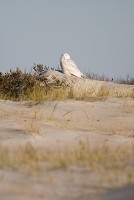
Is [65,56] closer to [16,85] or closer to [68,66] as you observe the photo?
[68,66]

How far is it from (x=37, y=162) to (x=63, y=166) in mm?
223

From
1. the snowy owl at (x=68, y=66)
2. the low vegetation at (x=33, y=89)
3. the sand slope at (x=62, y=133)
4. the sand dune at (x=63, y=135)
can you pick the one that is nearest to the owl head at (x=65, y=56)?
the snowy owl at (x=68, y=66)

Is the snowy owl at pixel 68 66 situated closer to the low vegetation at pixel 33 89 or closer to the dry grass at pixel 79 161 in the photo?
the low vegetation at pixel 33 89

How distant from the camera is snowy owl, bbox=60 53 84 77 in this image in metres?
15.0

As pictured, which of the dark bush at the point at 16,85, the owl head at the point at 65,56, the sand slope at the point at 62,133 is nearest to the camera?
the sand slope at the point at 62,133

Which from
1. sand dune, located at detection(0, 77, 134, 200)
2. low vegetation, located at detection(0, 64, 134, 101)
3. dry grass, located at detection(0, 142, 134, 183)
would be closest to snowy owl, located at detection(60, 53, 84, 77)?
low vegetation, located at detection(0, 64, 134, 101)

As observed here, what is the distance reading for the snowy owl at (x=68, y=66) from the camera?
15.0m

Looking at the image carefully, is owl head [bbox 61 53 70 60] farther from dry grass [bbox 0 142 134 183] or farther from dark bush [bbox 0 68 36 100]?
dry grass [bbox 0 142 134 183]

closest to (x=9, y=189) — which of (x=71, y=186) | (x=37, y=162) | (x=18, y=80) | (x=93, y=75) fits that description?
(x=71, y=186)

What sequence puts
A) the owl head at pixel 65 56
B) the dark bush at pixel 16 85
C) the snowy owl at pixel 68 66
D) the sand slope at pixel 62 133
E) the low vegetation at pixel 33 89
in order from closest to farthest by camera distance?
the sand slope at pixel 62 133 → the low vegetation at pixel 33 89 → the dark bush at pixel 16 85 → the snowy owl at pixel 68 66 → the owl head at pixel 65 56

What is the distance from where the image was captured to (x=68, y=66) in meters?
15.2

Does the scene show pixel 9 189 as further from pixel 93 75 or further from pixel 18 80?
pixel 93 75

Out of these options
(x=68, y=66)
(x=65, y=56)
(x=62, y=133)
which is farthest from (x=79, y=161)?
(x=65, y=56)

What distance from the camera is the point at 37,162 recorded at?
10.5 feet
